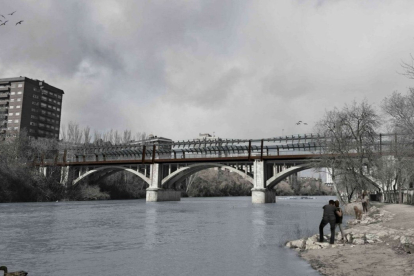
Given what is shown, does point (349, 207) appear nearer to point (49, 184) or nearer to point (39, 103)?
point (49, 184)

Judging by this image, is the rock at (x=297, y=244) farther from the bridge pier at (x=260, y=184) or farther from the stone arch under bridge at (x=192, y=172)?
the bridge pier at (x=260, y=184)

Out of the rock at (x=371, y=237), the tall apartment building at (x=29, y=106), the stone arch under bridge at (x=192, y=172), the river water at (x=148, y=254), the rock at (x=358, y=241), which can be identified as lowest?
the river water at (x=148, y=254)

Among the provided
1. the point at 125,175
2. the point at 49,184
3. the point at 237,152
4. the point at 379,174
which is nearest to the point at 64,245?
the point at 379,174

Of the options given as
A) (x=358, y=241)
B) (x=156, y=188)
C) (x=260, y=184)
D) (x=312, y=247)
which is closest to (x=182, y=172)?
(x=156, y=188)

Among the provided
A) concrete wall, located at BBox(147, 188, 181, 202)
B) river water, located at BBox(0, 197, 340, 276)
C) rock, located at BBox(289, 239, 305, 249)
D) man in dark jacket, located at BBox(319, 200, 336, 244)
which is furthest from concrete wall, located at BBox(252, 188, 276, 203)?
man in dark jacket, located at BBox(319, 200, 336, 244)

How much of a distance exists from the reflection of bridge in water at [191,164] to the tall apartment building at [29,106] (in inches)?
1466

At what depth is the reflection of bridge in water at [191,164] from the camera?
177 ft

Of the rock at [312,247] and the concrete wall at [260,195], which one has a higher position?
the concrete wall at [260,195]

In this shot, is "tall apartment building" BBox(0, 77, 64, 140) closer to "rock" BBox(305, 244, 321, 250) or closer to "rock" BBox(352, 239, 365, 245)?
"rock" BBox(305, 244, 321, 250)

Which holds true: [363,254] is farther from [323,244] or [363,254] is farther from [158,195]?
[158,195]

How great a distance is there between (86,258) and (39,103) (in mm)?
110214

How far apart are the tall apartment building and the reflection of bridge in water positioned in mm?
37235

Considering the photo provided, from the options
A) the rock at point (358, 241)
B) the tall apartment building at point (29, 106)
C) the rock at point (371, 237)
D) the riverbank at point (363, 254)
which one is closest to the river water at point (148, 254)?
the riverbank at point (363, 254)

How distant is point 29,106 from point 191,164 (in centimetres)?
6909
